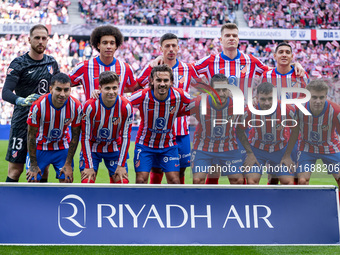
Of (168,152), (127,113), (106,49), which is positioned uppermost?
(106,49)

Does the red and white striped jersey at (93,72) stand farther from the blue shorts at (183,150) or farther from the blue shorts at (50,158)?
the blue shorts at (183,150)

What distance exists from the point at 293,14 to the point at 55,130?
22381 millimetres

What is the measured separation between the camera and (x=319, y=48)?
23.0 m

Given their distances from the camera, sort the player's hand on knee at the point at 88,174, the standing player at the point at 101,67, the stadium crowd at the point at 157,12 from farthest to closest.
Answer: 1. the stadium crowd at the point at 157,12
2. the standing player at the point at 101,67
3. the player's hand on knee at the point at 88,174

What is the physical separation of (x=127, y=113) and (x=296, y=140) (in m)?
1.76

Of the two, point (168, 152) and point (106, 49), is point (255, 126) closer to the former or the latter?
point (168, 152)

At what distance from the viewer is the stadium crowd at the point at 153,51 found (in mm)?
19562

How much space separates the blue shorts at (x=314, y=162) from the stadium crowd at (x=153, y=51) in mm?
14811

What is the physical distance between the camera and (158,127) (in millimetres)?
4547

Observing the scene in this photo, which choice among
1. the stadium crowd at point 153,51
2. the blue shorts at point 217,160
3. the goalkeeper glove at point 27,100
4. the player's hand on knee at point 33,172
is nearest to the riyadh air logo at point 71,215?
the player's hand on knee at point 33,172

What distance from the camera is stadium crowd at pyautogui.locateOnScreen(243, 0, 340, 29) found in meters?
23.8

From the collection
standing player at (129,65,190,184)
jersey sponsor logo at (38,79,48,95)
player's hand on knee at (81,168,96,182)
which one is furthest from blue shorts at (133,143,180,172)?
jersey sponsor logo at (38,79,48,95)

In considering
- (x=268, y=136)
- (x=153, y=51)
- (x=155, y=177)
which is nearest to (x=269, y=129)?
(x=268, y=136)

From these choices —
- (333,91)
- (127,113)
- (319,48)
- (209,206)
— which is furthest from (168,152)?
(319,48)
